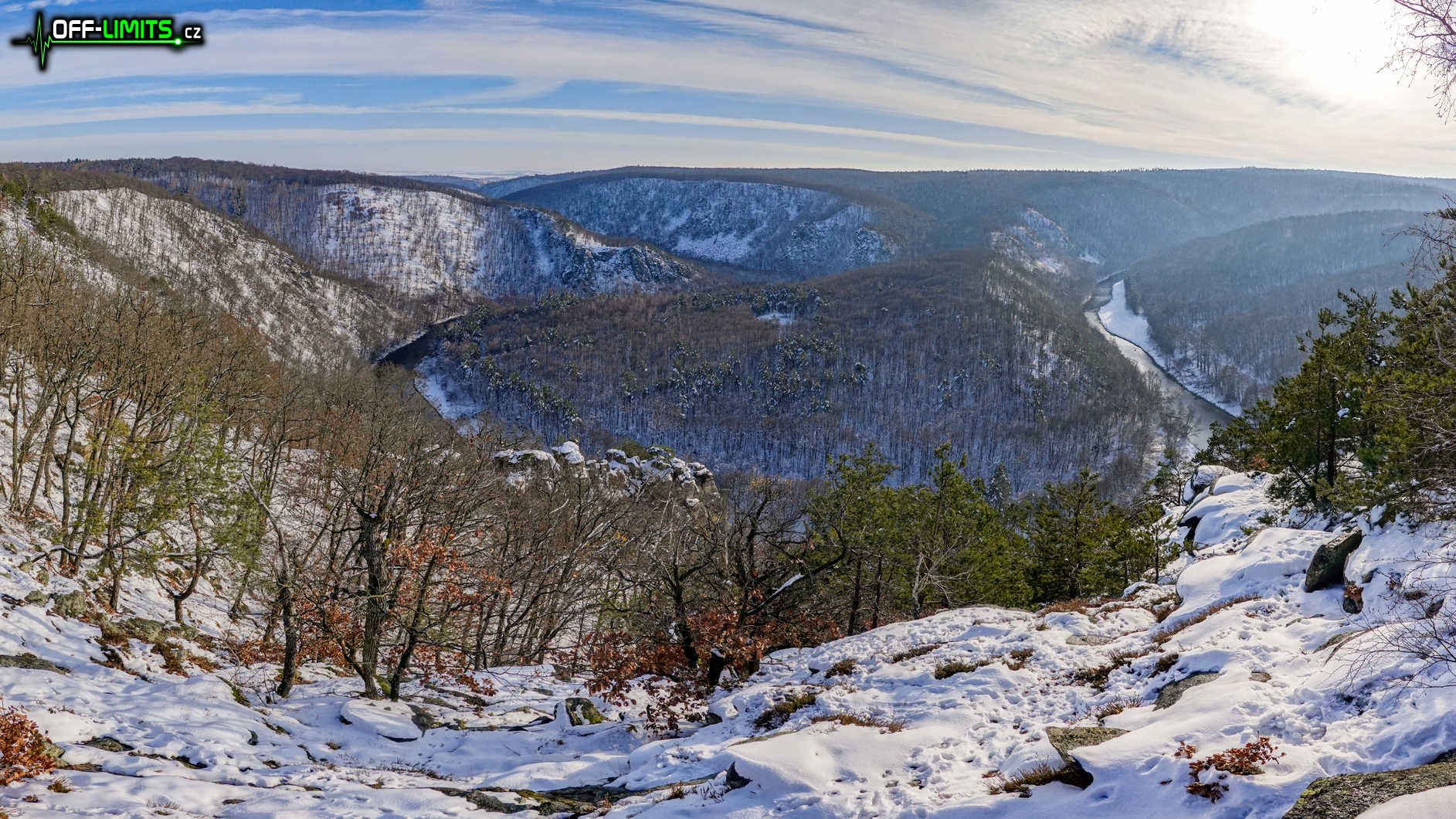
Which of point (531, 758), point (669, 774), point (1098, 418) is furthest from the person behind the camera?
point (1098, 418)

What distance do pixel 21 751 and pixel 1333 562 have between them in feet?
78.5

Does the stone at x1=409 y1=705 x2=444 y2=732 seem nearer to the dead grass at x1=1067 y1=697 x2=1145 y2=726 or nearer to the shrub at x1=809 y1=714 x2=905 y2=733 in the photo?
the shrub at x1=809 y1=714 x2=905 y2=733

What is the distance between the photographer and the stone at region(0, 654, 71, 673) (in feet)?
49.3

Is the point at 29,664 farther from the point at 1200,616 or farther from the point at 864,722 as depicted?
the point at 1200,616

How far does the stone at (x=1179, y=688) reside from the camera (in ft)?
Result: 39.4

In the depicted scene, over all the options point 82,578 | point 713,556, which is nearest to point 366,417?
point 82,578

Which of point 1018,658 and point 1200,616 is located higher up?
point 1200,616

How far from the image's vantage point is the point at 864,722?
46.8 ft

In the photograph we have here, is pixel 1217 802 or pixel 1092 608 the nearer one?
pixel 1217 802

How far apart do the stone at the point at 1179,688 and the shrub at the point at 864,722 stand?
4393 mm

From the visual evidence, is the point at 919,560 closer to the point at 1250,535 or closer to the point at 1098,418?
the point at 1250,535

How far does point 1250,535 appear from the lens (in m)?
25.1

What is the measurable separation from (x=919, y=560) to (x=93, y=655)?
24806mm

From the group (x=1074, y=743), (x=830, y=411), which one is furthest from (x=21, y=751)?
(x=830, y=411)
